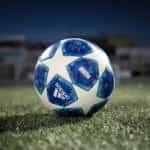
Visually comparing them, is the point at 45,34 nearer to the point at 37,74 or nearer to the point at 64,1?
the point at 64,1

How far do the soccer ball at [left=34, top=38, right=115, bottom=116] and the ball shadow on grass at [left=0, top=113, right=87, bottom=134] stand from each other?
124 millimetres

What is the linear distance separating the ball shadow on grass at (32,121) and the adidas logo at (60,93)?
0.87 ft

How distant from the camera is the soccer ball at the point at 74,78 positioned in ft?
13.7

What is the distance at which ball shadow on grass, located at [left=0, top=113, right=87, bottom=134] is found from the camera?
3.82 m

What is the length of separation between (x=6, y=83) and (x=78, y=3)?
9994 millimetres

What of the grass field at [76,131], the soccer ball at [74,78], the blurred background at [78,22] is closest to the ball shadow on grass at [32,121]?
the grass field at [76,131]

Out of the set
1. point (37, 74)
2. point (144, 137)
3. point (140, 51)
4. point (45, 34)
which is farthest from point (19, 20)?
point (144, 137)

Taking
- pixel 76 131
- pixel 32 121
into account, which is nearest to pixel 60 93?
pixel 32 121

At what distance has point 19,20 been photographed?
23.0 m

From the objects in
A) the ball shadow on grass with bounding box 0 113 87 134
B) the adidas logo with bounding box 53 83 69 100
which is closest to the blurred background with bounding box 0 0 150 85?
the ball shadow on grass with bounding box 0 113 87 134

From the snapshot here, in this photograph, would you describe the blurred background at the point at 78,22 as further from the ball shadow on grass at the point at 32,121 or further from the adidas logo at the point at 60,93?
the adidas logo at the point at 60,93

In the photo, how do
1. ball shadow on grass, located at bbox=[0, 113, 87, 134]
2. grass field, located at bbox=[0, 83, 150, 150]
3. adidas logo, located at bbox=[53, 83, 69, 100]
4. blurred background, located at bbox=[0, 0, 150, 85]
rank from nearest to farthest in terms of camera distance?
grass field, located at bbox=[0, 83, 150, 150], ball shadow on grass, located at bbox=[0, 113, 87, 134], adidas logo, located at bbox=[53, 83, 69, 100], blurred background, located at bbox=[0, 0, 150, 85]

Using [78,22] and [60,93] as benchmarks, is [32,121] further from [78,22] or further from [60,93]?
[78,22]

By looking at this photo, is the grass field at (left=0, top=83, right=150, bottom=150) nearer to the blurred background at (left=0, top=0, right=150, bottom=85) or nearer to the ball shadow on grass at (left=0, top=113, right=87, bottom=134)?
the ball shadow on grass at (left=0, top=113, right=87, bottom=134)
